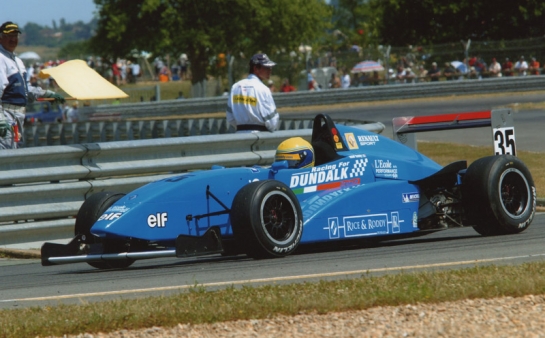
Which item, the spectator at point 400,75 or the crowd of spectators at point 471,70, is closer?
the crowd of spectators at point 471,70

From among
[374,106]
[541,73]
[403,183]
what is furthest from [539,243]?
[541,73]

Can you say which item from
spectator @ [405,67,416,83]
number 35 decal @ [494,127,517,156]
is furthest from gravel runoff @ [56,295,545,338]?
spectator @ [405,67,416,83]

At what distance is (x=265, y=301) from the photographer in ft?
18.0

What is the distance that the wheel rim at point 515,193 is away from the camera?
896cm

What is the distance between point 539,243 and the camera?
8117 mm

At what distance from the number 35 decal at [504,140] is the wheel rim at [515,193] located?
0.90 meters

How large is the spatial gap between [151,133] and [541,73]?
Result: 788 inches

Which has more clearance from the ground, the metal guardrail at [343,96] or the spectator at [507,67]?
the spectator at [507,67]

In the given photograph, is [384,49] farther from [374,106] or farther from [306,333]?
[306,333]

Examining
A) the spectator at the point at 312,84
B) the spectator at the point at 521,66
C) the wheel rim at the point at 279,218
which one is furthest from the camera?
the spectator at the point at 312,84

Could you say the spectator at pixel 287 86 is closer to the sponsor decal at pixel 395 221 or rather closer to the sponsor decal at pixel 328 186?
the sponsor decal at pixel 328 186

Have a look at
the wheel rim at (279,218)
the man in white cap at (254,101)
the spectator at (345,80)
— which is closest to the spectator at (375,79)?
the spectator at (345,80)

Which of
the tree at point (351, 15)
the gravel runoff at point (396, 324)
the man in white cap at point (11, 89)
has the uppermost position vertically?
the tree at point (351, 15)

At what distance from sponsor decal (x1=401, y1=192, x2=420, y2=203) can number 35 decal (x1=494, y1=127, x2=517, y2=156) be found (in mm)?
1412
